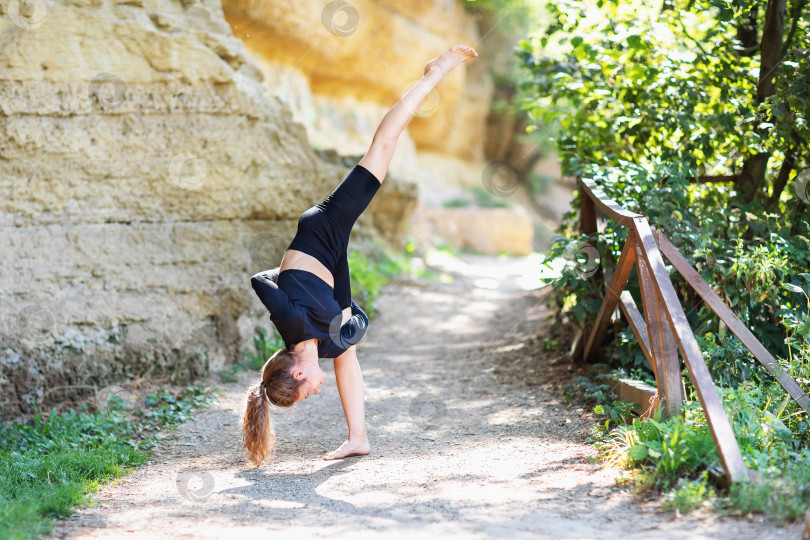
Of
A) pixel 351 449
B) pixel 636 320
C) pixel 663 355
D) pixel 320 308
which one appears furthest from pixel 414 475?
pixel 636 320

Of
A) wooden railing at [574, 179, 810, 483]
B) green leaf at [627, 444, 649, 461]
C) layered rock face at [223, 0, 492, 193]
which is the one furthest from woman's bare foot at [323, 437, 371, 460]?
layered rock face at [223, 0, 492, 193]

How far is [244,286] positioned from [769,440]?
184 inches

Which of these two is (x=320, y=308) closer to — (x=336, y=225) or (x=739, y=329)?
(x=336, y=225)

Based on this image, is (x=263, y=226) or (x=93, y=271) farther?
(x=263, y=226)

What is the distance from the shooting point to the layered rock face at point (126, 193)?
5637 mm

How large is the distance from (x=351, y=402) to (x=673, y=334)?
1936 millimetres

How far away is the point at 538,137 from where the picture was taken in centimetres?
1977

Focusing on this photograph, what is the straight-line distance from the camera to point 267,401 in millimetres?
4020

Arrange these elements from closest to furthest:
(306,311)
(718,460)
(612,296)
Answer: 1. (718,460)
2. (306,311)
3. (612,296)

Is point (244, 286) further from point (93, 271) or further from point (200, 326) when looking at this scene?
point (93, 271)

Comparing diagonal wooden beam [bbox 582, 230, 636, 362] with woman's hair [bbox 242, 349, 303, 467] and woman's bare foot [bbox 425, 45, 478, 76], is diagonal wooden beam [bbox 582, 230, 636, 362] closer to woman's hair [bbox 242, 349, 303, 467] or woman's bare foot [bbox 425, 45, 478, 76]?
woman's bare foot [bbox 425, 45, 478, 76]

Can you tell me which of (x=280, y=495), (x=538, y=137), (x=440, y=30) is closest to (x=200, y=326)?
(x=280, y=495)

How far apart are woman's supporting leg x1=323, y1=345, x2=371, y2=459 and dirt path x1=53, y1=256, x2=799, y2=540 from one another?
0.08 m

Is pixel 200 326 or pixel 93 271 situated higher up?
pixel 93 271
